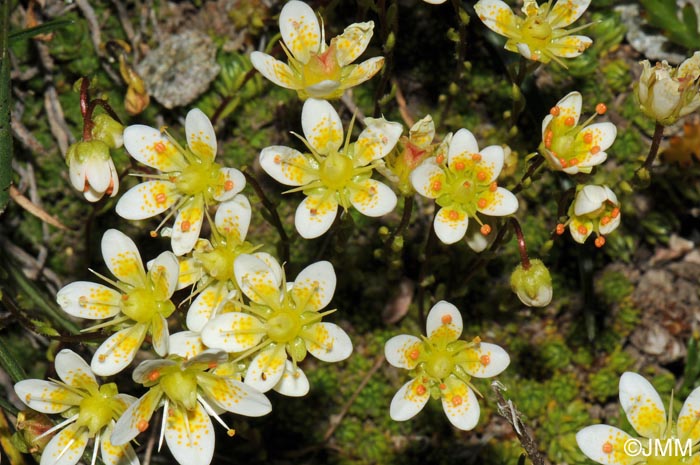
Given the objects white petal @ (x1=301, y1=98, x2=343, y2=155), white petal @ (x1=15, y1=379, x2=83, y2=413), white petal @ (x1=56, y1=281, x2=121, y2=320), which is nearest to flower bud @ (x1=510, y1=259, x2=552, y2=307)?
white petal @ (x1=301, y1=98, x2=343, y2=155)

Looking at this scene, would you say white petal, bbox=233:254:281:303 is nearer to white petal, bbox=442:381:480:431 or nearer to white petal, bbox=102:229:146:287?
white petal, bbox=102:229:146:287

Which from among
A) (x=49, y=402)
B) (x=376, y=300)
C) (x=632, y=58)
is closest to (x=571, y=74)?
(x=632, y=58)

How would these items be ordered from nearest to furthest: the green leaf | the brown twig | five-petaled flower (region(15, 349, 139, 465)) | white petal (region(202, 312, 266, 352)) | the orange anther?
the orange anther
white petal (region(202, 312, 266, 352))
five-petaled flower (region(15, 349, 139, 465))
the green leaf
the brown twig

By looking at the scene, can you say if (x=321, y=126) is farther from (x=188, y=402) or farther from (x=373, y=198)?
(x=188, y=402)

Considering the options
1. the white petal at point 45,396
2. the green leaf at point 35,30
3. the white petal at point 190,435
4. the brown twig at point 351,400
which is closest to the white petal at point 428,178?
the white petal at point 190,435

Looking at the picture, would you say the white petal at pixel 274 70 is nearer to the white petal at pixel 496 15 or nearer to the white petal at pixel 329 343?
the white petal at pixel 496 15

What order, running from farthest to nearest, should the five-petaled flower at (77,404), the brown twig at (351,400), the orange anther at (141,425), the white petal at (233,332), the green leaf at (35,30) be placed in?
the brown twig at (351,400)
the green leaf at (35,30)
the five-petaled flower at (77,404)
the white petal at (233,332)
the orange anther at (141,425)
